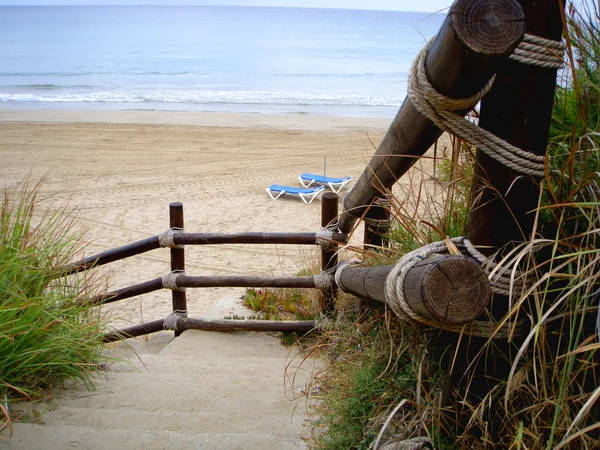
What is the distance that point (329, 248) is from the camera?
4.52m

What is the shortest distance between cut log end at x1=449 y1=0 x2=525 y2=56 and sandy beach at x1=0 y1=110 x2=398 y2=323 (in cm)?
490

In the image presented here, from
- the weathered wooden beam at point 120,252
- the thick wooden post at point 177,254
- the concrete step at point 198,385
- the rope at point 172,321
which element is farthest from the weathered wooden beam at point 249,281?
the concrete step at point 198,385

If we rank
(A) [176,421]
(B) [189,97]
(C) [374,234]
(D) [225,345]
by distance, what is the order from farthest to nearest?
(B) [189,97], (D) [225,345], (C) [374,234], (A) [176,421]

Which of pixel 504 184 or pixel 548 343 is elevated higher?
pixel 504 184

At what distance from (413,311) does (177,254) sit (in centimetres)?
360

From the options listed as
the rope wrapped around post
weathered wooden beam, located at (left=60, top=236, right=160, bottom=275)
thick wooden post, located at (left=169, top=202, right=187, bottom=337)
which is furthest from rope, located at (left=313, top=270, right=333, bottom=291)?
weathered wooden beam, located at (left=60, top=236, right=160, bottom=275)

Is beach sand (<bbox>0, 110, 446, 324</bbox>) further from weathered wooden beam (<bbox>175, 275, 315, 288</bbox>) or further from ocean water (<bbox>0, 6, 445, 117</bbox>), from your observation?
ocean water (<bbox>0, 6, 445, 117</bbox>)

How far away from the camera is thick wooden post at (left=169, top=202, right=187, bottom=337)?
482 centimetres

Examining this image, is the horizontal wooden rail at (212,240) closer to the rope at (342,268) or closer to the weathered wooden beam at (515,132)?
the rope at (342,268)

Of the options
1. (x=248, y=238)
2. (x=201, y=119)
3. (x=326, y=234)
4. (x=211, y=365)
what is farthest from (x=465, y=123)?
(x=201, y=119)

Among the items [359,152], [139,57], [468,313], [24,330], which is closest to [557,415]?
[468,313]

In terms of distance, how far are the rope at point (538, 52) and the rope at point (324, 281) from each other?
3266 millimetres

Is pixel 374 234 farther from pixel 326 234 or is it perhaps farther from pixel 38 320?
pixel 38 320

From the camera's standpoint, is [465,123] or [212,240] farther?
[212,240]
